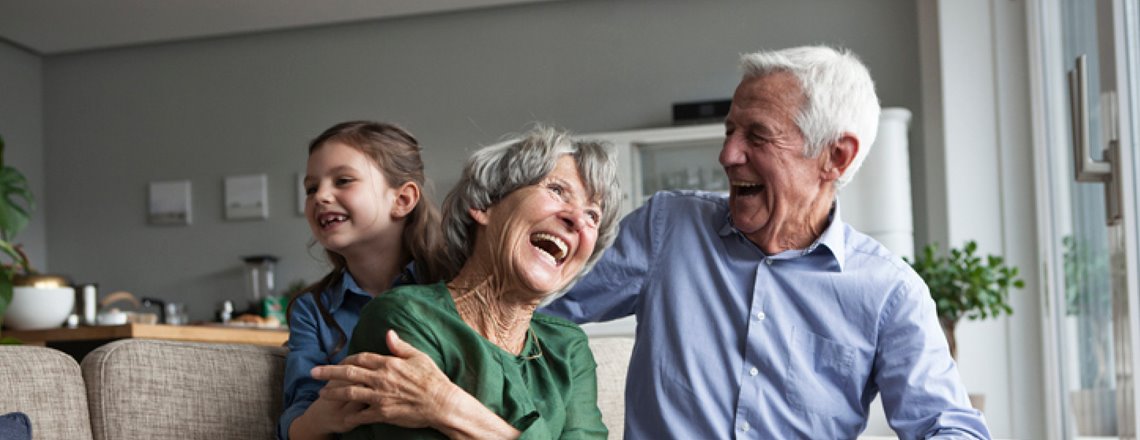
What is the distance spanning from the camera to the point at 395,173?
220 centimetres

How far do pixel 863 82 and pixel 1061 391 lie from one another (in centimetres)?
329

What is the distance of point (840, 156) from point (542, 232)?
0.66 metres

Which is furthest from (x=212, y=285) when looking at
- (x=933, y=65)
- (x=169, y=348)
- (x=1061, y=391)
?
(x=169, y=348)

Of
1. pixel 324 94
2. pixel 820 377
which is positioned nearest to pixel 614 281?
pixel 820 377

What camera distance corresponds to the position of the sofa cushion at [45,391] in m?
1.68

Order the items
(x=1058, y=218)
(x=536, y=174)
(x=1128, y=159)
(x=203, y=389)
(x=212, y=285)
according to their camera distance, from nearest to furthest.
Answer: (x=536, y=174), (x=203, y=389), (x=1128, y=159), (x=1058, y=218), (x=212, y=285)

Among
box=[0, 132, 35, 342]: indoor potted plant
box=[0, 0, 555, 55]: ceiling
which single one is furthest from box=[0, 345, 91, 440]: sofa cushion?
box=[0, 0, 555, 55]: ceiling

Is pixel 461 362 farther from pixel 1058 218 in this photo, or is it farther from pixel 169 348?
pixel 1058 218

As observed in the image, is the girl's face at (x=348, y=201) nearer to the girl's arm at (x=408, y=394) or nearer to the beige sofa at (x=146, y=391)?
the beige sofa at (x=146, y=391)

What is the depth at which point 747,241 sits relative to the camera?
6.67ft

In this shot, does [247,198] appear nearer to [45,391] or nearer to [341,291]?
[341,291]

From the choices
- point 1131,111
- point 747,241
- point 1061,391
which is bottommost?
point 1061,391

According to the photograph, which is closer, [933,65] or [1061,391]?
[1061,391]

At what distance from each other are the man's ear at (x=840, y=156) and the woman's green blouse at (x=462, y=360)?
665mm
